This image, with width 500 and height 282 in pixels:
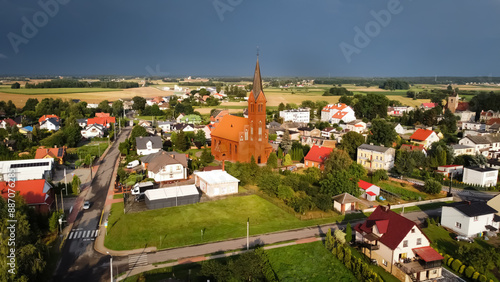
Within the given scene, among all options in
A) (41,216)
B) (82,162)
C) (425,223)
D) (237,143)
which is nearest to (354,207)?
(425,223)

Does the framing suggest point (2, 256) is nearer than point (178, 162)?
Yes

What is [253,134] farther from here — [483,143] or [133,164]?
[483,143]

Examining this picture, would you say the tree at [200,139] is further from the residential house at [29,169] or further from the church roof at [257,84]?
the residential house at [29,169]

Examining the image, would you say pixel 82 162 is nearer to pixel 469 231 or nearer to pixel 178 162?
pixel 178 162

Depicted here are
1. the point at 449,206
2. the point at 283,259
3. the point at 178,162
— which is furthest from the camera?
the point at 178,162

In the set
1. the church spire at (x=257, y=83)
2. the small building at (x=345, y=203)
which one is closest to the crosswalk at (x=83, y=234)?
the small building at (x=345, y=203)

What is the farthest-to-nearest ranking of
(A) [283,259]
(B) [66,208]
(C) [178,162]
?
(C) [178,162], (B) [66,208], (A) [283,259]

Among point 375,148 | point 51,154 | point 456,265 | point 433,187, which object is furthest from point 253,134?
point 456,265
